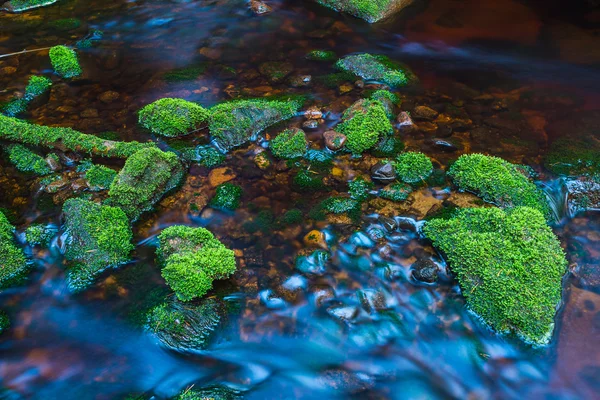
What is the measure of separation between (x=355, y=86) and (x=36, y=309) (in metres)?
7.08

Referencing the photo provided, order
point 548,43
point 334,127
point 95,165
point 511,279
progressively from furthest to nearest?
point 548,43 → point 334,127 → point 95,165 → point 511,279

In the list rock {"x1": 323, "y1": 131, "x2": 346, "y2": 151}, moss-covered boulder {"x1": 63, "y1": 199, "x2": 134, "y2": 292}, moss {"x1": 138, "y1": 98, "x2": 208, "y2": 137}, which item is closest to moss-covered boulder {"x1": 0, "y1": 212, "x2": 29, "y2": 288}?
moss-covered boulder {"x1": 63, "y1": 199, "x2": 134, "y2": 292}

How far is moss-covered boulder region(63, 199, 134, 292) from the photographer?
5.81 metres

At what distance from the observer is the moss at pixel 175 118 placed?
812cm

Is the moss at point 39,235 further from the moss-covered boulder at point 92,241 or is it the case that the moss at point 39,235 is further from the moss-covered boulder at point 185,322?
the moss-covered boulder at point 185,322

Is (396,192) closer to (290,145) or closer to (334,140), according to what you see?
(334,140)

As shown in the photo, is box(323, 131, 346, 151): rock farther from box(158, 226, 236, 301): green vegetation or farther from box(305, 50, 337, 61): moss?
box(305, 50, 337, 61): moss

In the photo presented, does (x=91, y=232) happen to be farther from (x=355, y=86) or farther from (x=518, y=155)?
(x=518, y=155)

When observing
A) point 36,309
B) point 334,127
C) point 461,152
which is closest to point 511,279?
point 461,152

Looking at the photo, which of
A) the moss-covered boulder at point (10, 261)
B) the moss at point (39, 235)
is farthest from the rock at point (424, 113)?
the moss-covered boulder at point (10, 261)

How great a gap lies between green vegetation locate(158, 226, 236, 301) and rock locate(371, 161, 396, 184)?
2816 millimetres

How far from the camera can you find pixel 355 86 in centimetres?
918

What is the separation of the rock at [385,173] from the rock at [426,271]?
1.74 meters

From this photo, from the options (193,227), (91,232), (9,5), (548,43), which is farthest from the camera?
(9,5)
